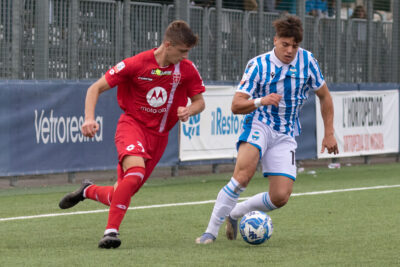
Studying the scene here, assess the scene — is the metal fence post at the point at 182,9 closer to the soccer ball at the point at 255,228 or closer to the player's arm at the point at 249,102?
the player's arm at the point at 249,102

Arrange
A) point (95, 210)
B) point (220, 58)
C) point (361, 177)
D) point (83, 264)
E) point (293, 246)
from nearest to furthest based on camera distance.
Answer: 1. point (83, 264)
2. point (293, 246)
3. point (95, 210)
4. point (361, 177)
5. point (220, 58)

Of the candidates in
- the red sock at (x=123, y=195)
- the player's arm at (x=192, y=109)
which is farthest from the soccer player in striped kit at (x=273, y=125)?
the red sock at (x=123, y=195)

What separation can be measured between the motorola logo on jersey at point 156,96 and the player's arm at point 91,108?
392mm

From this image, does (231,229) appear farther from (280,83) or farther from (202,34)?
(202,34)

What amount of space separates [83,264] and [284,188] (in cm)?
194

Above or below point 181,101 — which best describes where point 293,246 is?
below

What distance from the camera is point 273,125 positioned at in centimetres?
769

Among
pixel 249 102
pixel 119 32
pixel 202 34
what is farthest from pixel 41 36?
pixel 249 102

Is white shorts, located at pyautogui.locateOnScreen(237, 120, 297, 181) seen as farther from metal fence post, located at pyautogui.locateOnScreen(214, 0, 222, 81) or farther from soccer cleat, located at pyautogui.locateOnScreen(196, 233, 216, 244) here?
metal fence post, located at pyautogui.locateOnScreen(214, 0, 222, 81)

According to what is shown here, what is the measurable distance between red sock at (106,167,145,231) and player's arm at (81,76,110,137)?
56cm

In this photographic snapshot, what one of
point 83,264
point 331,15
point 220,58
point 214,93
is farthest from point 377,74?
point 83,264

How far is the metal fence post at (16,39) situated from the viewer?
44.9ft

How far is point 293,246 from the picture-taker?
7.54 meters

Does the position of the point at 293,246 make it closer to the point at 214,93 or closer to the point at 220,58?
the point at 214,93
